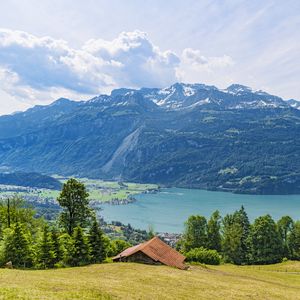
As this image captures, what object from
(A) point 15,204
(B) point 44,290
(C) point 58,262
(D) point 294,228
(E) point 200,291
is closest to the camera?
(B) point 44,290

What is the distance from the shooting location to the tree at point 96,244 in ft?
167

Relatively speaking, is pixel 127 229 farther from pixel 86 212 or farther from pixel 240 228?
pixel 86 212

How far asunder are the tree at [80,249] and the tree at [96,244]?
1.45 metres

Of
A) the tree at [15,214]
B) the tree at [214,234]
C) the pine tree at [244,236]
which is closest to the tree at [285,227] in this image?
the pine tree at [244,236]

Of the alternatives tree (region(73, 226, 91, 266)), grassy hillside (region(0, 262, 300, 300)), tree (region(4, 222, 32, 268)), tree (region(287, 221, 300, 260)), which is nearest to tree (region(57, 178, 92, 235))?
tree (region(73, 226, 91, 266))

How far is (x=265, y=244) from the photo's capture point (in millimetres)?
85938

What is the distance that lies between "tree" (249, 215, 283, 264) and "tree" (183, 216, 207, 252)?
11140 millimetres

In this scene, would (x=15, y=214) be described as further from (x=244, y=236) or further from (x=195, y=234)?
(x=244, y=236)

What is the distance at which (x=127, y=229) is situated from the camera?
18888 centimetres

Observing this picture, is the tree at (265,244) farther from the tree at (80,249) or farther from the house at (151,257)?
the tree at (80,249)

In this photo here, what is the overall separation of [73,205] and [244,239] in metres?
49.5

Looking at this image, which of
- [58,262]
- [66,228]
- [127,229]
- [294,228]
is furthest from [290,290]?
[127,229]

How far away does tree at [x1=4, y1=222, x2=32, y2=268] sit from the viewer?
45406mm

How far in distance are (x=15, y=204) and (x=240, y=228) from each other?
5134 cm
